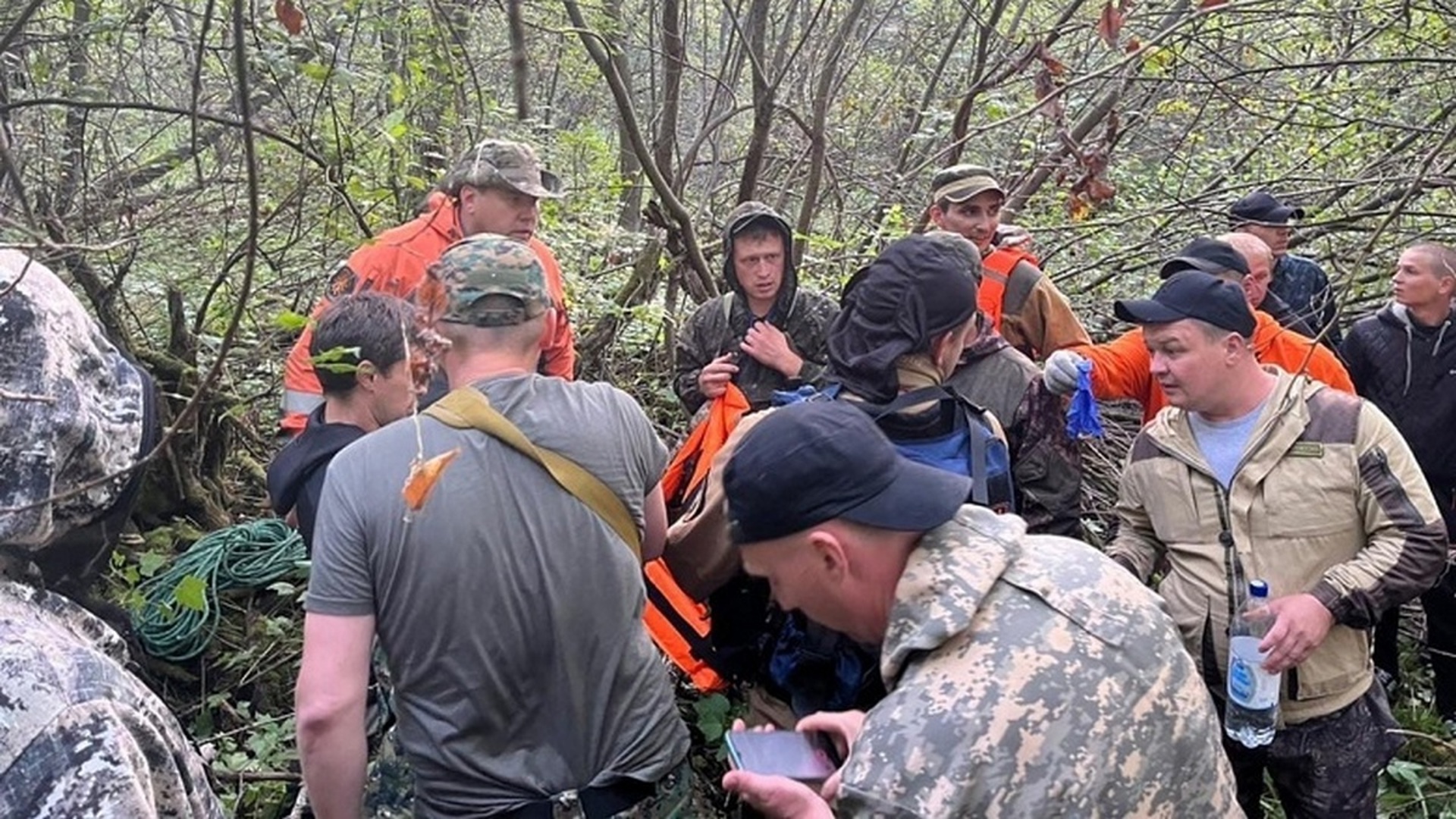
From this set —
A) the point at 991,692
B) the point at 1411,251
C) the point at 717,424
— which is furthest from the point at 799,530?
the point at 1411,251

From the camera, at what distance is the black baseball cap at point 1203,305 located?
3027 mm

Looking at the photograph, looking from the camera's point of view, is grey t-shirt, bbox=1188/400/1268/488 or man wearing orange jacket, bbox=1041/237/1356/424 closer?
grey t-shirt, bbox=1188/400/1268/488

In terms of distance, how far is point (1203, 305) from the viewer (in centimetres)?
303

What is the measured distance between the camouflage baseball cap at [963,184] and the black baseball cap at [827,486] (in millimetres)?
2962

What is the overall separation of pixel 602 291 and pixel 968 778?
4851 millimetres

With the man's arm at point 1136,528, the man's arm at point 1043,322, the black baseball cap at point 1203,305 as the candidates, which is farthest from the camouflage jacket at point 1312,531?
the man's arm at point 1043,322

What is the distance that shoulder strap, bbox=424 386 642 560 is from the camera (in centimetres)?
227

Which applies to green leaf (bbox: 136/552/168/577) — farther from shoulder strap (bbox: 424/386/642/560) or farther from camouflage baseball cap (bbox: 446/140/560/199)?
shoulder strap (bbox: 424/386/642/560)

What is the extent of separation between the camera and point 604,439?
2.38m

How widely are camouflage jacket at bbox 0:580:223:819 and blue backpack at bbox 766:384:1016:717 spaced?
1484 mm

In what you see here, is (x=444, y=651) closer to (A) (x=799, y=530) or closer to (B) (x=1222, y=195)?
(A) (x=799, y=530)

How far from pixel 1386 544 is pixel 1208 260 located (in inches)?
48.4

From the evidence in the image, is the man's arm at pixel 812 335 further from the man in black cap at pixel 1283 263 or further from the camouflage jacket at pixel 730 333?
the man in black cap at pixel 1283 263

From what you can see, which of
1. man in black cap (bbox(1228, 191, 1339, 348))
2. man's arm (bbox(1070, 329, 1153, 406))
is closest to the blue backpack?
man's arm (bbox(1070, 329, 1153, 406))
